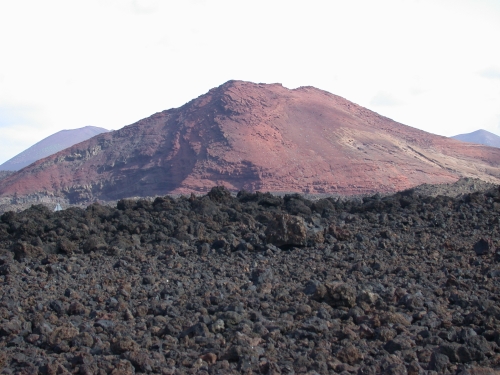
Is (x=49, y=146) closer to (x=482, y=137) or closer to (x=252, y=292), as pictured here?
(x=482, y=137)

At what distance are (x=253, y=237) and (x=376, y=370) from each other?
5.34 m

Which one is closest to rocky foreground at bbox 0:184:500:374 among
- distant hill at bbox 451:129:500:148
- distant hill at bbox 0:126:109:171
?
distant hill at bbox 0:126:109:171

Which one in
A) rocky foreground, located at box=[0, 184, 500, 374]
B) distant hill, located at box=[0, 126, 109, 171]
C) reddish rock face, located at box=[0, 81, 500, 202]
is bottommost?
rocky foreground, located at box=[0, 184, 500, 374]

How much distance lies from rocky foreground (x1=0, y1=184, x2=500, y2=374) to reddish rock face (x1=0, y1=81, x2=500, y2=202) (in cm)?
2986

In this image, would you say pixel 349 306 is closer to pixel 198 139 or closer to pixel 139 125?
pixel 198 139

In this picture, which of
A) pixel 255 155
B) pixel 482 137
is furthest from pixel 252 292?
pixel 482 137

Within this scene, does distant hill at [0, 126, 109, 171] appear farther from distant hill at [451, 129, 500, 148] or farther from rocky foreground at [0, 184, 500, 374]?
rocky foreground at [0, 184, 500, 374]

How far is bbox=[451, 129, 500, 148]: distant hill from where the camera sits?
96.5 meters

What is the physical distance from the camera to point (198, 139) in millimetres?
46750

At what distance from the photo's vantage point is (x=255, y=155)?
4384cm

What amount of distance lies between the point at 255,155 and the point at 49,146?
63.1 metres

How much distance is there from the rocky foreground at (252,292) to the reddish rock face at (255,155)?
2986 cm

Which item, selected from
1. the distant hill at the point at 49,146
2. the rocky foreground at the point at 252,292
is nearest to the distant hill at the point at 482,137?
the distant hill at the point at 49,146

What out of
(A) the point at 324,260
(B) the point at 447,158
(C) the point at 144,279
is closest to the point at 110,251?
(C) the point at 144,279
